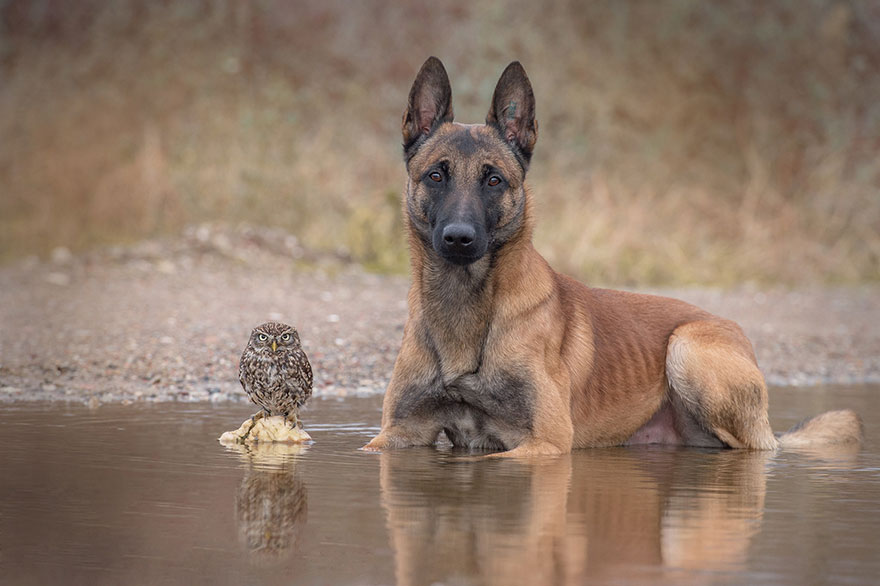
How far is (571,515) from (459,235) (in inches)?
74.5

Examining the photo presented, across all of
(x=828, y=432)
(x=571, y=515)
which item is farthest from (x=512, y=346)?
(x=828, y=432)

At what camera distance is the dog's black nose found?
6355 mm

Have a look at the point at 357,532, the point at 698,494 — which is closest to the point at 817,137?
the point at 698,494

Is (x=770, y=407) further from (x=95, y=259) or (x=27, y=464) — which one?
(x=95, y=259)

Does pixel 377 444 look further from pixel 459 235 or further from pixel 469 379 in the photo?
pixel 459 235

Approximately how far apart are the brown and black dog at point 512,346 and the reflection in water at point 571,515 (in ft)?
0.98

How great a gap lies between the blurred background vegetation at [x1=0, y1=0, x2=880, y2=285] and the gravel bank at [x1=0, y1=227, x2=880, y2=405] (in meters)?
1.72

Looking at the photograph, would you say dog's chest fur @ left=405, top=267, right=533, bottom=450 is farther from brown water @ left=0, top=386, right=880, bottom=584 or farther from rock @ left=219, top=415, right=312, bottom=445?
rock @ left=219, top=415, right=312, bottom=445

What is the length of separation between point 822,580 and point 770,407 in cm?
552

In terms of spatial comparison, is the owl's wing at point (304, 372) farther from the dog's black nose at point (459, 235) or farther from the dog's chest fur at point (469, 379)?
the dog's black nose at point (459, 235)

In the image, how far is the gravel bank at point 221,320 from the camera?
31.0ft

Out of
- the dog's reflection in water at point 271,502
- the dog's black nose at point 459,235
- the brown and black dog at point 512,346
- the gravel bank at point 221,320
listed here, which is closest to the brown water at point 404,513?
the dog's reflection in water at point 271,502

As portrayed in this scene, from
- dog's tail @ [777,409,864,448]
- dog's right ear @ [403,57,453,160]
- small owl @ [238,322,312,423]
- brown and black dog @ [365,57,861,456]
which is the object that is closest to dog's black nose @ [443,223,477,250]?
brown and black dog @ [365,57,861,456]

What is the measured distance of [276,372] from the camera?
689 cm
